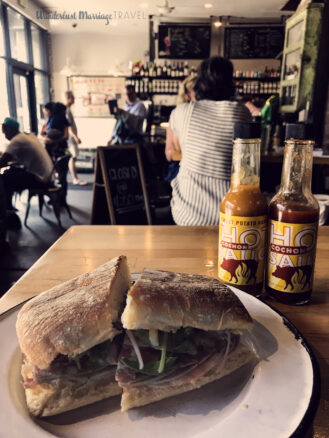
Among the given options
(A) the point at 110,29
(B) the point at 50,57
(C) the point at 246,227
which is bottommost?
(C) the point at 246,227

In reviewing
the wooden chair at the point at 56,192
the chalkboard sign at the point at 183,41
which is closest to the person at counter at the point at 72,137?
the chalkboard sign at the point at 183,41

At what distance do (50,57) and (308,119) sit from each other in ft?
27.2

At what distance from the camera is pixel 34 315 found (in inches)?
26.3

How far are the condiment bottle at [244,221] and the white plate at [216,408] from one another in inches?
7.2

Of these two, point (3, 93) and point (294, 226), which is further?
point (3, 93)

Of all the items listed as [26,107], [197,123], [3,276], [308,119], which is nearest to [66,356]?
[197,123]

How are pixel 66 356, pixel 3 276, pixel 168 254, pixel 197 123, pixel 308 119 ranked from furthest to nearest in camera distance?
pixel 308 119, pixel 3 276, pixel 197 123, pixel 168 254, pixel 66 356

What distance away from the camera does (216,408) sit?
0.59 metres

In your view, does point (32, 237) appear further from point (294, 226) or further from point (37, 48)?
point (37, 48)

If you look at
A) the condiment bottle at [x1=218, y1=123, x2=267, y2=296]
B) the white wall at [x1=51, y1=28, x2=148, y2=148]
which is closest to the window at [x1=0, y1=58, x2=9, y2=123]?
the white wall at [x1=51, y1=28, x2=148, y2=148]

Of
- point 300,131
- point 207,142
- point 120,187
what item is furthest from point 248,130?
point 120,187

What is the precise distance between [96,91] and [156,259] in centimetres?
1020

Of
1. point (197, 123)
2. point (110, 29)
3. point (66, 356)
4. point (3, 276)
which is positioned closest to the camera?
point (66, 356)

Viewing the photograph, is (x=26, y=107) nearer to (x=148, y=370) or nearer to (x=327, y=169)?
(x=327, y=169)
